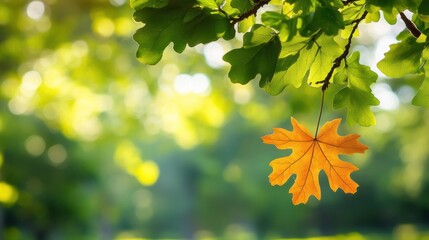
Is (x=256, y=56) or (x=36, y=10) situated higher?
(x=36, y=10)

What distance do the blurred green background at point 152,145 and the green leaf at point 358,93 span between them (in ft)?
20.2

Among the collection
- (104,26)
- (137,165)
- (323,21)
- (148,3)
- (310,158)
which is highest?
(104,26)

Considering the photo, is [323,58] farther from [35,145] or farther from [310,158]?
[35,145]

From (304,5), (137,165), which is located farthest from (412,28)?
(137,165)

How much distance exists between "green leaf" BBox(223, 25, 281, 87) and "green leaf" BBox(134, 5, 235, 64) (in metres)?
0.04

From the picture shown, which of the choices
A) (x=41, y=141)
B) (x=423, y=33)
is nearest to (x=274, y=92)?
(x=423, y=33)

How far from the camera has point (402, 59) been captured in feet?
4.08

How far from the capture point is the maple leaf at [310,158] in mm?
1206

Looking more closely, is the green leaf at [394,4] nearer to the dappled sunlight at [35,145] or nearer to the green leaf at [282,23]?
the green leaf at [282,23]

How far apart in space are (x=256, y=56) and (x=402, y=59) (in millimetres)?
347

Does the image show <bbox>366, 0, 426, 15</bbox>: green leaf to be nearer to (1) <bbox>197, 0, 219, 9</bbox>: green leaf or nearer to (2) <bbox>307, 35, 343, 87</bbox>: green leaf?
(2) <bbox>307, 35, 343, 87</bbox>: green leaf

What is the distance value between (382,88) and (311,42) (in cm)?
995

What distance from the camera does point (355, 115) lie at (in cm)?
125

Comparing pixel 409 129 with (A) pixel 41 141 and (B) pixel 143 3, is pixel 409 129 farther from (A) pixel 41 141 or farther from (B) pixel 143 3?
(A) pixel 41 141
